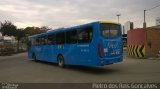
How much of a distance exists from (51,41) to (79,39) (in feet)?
16.5

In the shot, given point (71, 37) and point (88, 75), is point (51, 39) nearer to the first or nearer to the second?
point (71, 37)

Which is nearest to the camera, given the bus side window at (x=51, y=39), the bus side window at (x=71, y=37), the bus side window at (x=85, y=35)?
the bus side window at (x=85, y=35)

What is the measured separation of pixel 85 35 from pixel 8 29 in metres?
43.0

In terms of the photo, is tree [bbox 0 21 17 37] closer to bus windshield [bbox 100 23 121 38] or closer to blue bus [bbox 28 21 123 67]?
blue bus [bbox 28 21 123 67]

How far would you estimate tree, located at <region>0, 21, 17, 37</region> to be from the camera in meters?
53.6

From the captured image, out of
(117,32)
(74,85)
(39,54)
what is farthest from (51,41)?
(74,85)

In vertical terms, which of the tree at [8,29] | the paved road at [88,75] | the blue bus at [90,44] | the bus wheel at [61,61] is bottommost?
the paved road at [88,75]

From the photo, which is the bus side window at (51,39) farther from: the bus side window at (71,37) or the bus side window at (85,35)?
the bus side window at (85,35)

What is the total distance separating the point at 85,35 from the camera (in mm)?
13906

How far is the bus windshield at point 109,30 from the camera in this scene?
520 inches

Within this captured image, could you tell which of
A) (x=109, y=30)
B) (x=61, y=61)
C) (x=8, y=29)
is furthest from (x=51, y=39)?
(x=8, y=29)

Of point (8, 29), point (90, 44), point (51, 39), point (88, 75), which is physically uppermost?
point (8, 29)

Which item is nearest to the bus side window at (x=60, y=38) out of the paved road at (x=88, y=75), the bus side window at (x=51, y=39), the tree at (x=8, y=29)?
the bus side window at (x=51, y=39)

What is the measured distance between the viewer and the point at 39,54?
22.1m
